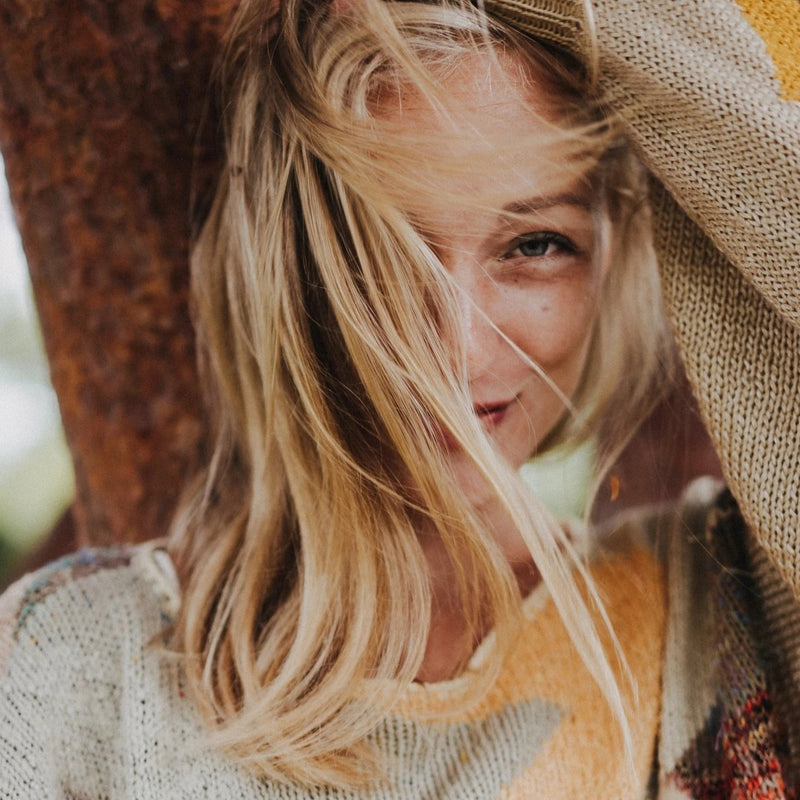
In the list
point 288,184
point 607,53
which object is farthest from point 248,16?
point 607,53

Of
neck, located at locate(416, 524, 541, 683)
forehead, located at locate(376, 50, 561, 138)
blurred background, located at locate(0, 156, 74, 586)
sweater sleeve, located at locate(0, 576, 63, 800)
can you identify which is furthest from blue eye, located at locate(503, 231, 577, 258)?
A: blurred background, located at locate(0, 156, 74, 586)

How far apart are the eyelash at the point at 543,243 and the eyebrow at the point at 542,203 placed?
0.03m

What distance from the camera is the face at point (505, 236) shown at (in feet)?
2.64

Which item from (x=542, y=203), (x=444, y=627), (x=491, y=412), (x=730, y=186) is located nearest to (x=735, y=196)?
(x=730, y=186)

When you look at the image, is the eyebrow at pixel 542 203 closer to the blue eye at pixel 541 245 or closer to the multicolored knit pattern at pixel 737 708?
the blue eye at pixel 541 245

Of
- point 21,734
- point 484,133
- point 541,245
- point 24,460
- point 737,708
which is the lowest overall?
point 24,460

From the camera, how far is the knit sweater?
0.82 meters

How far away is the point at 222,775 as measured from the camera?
0.82m

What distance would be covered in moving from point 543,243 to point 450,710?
1.61 ft

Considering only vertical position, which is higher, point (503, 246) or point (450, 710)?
point (503, 246)

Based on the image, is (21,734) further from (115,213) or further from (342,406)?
(115,213)

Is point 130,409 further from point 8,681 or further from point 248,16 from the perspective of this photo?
point 248,16

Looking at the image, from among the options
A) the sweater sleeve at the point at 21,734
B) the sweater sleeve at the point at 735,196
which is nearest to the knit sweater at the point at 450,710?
the sweater sleeve at the point at 21,734

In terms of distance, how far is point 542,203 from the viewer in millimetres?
840
